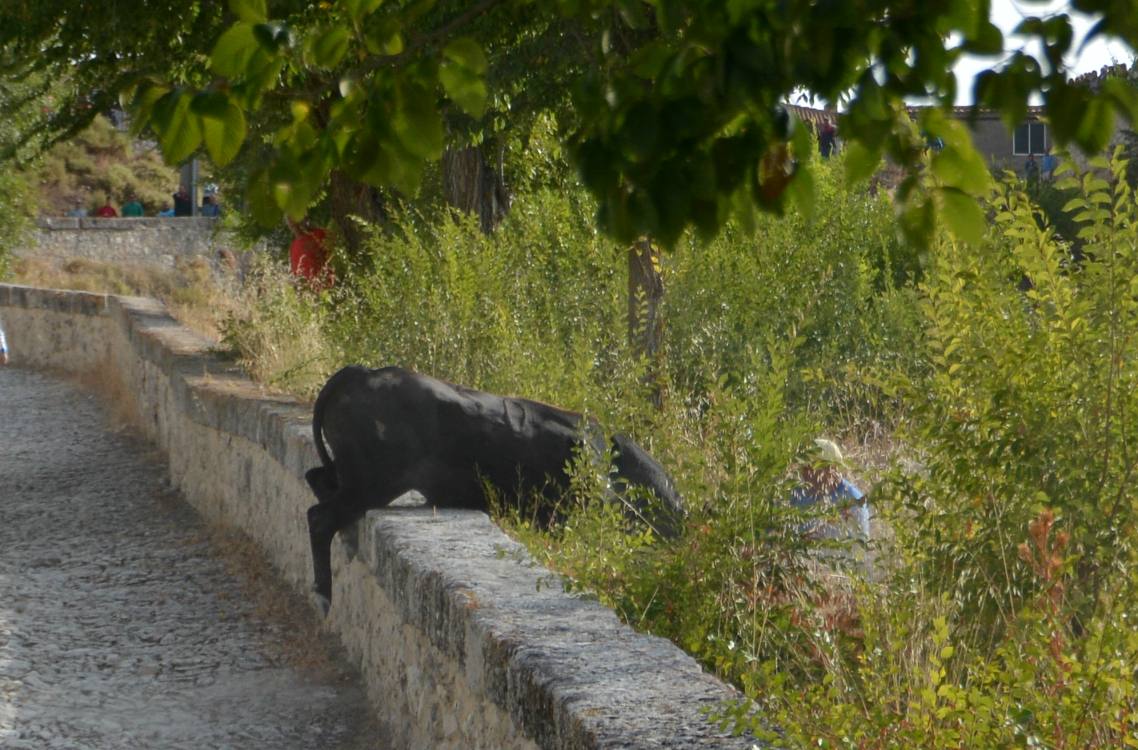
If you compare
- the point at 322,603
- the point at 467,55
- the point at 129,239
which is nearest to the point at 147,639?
the point at 322,603

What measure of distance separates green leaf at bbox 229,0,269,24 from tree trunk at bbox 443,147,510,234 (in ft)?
33.0

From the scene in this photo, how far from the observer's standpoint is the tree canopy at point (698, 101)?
1.88 metres

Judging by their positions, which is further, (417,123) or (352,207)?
(352,207)

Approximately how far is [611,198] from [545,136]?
35.3 feet

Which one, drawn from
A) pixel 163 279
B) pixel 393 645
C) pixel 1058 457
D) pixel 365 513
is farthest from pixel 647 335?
pixel 163 279

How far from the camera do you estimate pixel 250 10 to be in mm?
2199

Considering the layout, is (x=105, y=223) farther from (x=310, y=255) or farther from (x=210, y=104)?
(x=210, y=104)

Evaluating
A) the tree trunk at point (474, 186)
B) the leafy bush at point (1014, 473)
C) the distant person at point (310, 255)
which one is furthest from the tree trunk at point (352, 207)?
the leafy bush at point (1014, 473)

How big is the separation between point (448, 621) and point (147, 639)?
2298mm

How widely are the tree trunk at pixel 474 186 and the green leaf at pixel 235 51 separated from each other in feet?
33.0

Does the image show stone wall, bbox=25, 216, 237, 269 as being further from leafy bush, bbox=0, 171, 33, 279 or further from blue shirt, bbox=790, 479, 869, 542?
blue shirt, bbox=790, 479, 869, 542

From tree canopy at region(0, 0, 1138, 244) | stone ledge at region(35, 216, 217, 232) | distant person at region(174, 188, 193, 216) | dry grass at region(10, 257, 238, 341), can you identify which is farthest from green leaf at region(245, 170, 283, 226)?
distant person at region(174, 188, 193, 216)

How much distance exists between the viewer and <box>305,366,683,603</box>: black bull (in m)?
5.37

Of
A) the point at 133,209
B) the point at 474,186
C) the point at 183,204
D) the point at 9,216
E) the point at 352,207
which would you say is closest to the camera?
the point at 474,186
